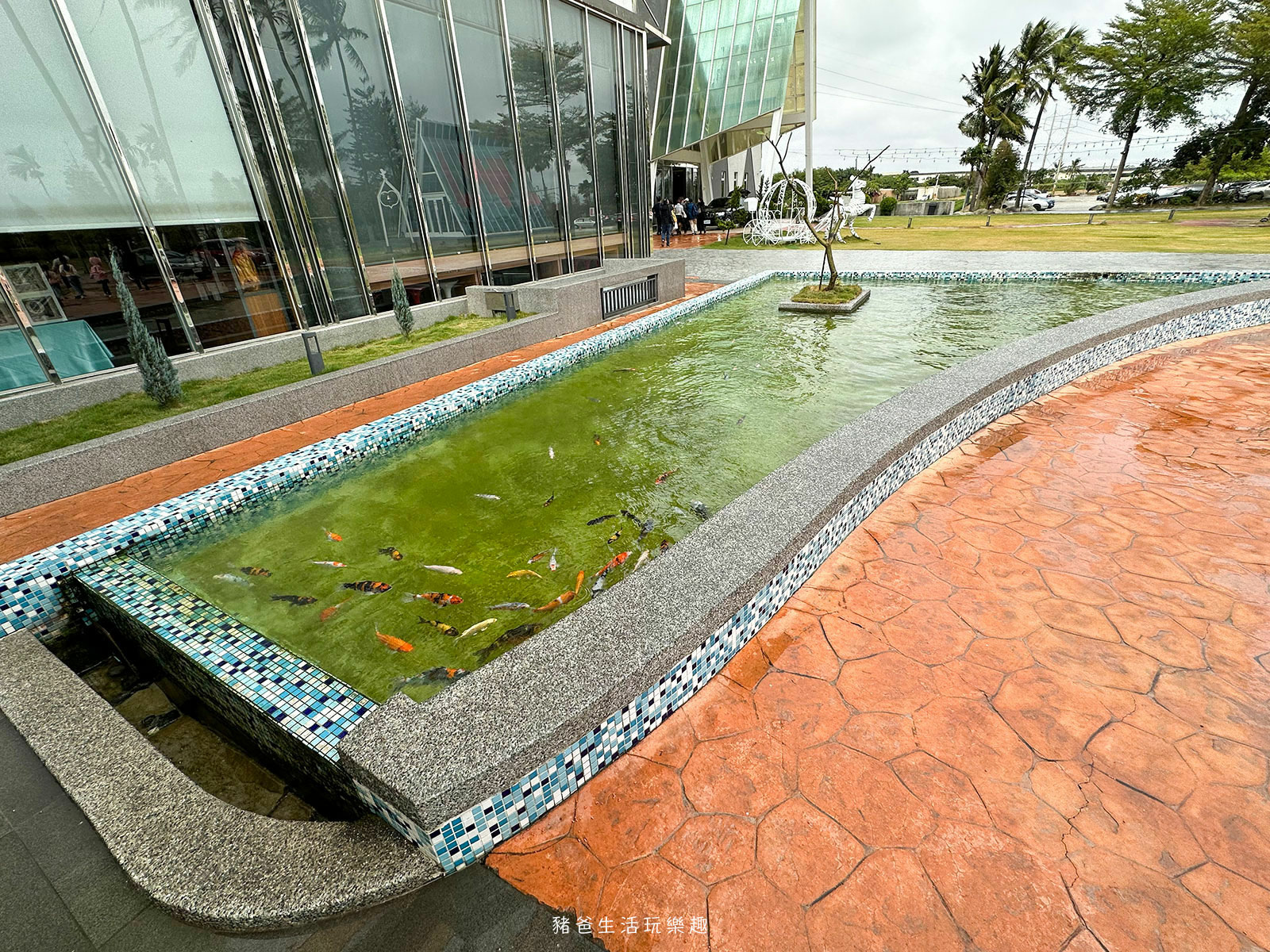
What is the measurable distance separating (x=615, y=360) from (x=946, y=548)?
587cm

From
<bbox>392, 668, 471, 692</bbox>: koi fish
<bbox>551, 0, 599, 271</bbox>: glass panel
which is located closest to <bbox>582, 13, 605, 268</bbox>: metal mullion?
<bbox>551, 0, 599, 271</bbox>: glass panel

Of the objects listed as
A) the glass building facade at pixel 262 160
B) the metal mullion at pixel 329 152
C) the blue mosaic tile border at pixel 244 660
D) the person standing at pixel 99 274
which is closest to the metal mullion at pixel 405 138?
the glass building facade at pixel 262 160

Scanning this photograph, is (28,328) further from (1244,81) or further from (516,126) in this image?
(1244,81)

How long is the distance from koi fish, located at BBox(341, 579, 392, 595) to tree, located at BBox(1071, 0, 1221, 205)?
45.3m

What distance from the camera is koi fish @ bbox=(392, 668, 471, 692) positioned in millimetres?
2854

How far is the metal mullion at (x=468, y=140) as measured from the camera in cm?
998

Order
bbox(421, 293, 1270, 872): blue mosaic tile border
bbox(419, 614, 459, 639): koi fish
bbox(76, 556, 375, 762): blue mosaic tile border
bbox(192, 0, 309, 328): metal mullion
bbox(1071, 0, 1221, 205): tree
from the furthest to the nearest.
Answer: bbox(1071, 0, 1221, 205): tree
bbox(192, 0, 309, 328): metal mullion
bbox(419, 614, 459, 639): koi fish
bbox(76, 556, 375, 762): blue mosaic tile border
bbox(421, 293, 1270, 872): blue mosaic tile border

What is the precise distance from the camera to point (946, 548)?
3.62 m

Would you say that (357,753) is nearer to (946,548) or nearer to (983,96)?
(946,548)

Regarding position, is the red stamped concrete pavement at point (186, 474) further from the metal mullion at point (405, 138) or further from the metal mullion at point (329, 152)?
the metal mullion at point (405, 138)

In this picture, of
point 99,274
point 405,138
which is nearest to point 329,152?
point 405,138

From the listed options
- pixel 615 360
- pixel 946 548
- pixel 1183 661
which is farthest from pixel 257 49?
pixel 1183 661

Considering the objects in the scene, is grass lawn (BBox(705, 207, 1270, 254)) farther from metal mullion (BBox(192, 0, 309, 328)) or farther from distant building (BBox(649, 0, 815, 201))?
metal mullion (BBox(192, 0, 309, 328))

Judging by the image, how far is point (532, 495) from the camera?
468cm
